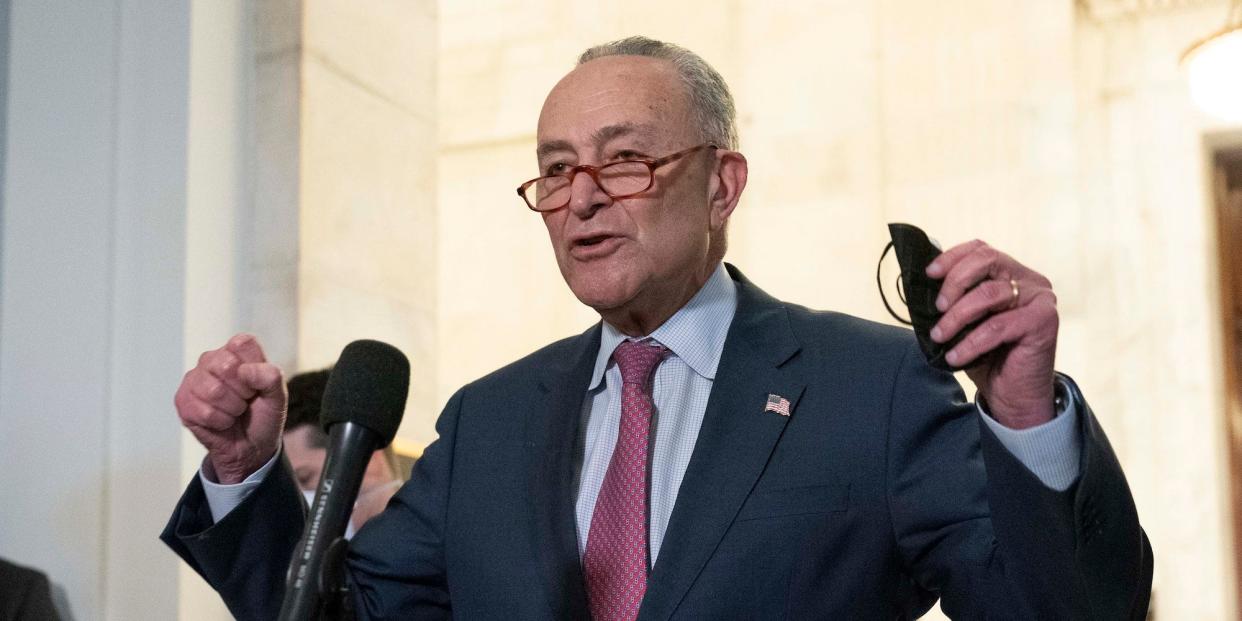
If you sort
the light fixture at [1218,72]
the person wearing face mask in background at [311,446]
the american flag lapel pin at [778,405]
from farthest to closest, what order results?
the light fixture at [1218,72] → the person wearing face mask in background at [311,446] → the american flag lapel pin at [778,405]

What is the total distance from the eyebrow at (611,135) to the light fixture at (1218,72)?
158 inches

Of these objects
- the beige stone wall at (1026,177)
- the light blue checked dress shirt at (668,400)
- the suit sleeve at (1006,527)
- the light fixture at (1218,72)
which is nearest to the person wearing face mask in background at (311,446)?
the light blue checked dress shirt at (668,400)

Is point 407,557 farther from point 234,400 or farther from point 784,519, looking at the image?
point 784,519

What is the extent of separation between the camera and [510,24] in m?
7.53

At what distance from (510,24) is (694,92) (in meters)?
5.27

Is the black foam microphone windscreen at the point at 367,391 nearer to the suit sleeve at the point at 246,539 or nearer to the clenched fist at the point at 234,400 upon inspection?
the clenched fist at the point at 234,400

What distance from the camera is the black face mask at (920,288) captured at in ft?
5.07

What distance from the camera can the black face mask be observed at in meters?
1.55

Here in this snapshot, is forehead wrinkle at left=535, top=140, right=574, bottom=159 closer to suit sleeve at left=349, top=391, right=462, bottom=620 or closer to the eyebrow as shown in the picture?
the eyebrow

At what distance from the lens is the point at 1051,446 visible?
1.64 meters

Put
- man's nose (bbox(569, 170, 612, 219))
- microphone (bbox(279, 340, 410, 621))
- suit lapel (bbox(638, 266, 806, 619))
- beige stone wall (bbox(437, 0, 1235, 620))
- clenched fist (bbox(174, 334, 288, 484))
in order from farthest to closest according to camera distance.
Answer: beige stone wall (bbox(437, 0, 1235, 620)) → man's nose (bbox(569, 170, 612, 219)) → suit lapel (bbox(638, 266, 806, 619)) → clenched fist (bbox(174, 334, 288, 484)) → microphone (bbox(279, 340, 410, 621))

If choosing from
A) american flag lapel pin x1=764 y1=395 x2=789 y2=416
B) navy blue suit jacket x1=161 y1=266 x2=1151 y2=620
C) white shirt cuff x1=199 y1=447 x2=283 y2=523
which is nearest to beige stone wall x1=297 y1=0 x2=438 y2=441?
navy blue suit jacket x1=161 y1=266 x2=1151 y2=620

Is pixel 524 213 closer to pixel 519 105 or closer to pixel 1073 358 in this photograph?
pixel 519 105

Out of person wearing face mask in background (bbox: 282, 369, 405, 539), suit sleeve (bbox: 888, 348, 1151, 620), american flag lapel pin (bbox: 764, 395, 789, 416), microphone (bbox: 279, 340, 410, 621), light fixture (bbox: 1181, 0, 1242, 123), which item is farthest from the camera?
light fixture (bbox: 1181, 0, 1242, 123)
